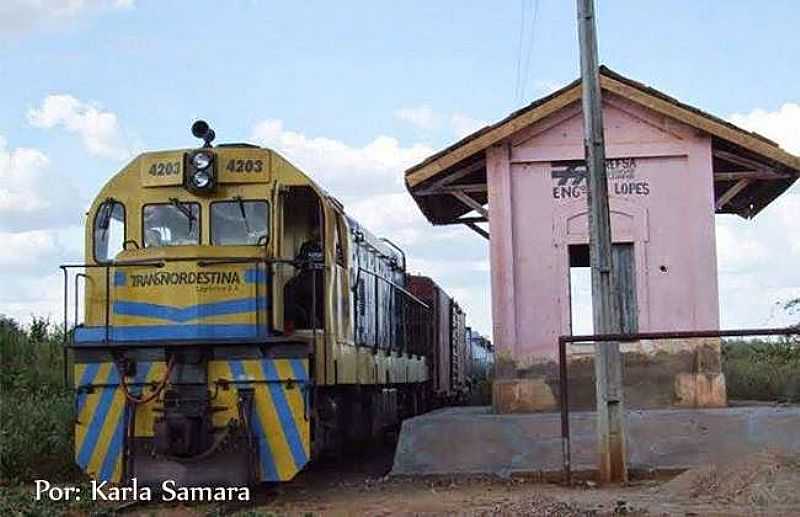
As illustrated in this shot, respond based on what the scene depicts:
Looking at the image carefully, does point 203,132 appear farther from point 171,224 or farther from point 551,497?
point 551,497

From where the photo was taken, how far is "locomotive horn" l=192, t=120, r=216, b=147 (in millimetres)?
12945

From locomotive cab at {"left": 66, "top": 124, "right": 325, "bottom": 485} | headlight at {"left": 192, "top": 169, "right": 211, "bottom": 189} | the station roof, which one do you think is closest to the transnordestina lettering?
locomotive cab at {"left": 66, "top": 124, "right": 325, "bottom": 485}

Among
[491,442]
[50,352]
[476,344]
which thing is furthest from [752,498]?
[476,344]

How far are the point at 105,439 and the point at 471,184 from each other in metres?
8.19

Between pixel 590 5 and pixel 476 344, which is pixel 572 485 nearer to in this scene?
pixel 590 5

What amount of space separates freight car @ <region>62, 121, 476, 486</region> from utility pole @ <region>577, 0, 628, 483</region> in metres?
3.06

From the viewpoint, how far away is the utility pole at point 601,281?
13039mm

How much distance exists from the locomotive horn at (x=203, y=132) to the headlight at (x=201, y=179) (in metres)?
0.51

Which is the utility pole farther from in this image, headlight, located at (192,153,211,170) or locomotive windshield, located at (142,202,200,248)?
locomotive windshield, located at (142,202,200,248)

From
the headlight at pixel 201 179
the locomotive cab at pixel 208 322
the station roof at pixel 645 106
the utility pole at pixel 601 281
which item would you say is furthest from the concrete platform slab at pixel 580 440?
the headlight at pixel 201 179

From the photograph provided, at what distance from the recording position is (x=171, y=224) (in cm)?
1281

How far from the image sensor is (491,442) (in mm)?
14945

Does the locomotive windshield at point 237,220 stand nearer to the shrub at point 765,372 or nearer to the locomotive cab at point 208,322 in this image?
the locomotive cab at point 208,322

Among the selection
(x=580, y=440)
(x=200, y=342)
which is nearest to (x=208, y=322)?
(x=200, y=342)
